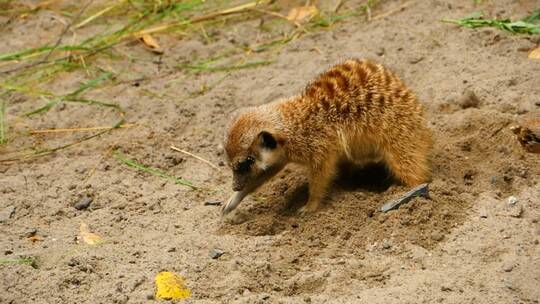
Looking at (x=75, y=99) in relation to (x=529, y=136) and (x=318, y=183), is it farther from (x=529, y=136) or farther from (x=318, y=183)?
(x=529, y=136)

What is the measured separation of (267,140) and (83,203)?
1.06 meters

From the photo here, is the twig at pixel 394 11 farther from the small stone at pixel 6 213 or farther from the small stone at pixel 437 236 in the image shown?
the small stone at pixel 6 213

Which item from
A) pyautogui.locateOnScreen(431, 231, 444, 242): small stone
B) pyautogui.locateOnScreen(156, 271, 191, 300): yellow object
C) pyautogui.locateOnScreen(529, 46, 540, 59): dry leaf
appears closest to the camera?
pyautogui.locateOnScreen(156, 271, 191, 300): yellow object

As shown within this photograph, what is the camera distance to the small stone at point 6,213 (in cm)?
384

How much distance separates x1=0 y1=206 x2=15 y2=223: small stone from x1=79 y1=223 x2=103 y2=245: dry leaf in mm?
432

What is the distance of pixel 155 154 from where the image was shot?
4449 mm

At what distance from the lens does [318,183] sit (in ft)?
12.6

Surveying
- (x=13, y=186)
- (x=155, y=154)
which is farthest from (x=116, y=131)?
(x=13, y=186)

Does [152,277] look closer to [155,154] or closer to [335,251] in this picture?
[335,251]

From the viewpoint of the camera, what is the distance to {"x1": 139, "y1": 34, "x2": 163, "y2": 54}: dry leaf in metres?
5.60

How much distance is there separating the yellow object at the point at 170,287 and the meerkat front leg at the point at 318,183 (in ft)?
2.91

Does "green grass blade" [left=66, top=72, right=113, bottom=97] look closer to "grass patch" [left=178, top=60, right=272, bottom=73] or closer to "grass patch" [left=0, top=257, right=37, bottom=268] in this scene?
"grass patch" [left=178, top=60, right=272, bottom=73]

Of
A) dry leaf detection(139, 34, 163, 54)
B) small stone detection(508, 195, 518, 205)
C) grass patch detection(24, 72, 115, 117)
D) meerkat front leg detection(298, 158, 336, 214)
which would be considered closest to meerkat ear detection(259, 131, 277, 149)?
meerkat front leg detection(298, 158, 336, 214)

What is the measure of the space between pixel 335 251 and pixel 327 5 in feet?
9.62
